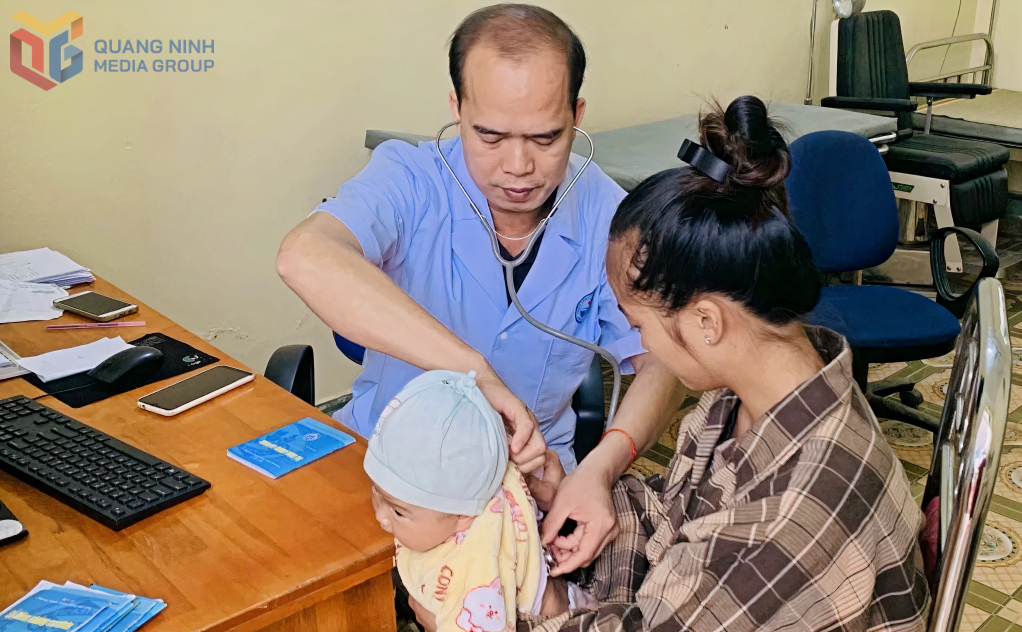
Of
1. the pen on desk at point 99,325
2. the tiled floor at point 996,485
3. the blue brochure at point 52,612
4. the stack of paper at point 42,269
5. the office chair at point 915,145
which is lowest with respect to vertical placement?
the tiled floor at point 996,485

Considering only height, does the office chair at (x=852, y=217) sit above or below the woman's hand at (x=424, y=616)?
above

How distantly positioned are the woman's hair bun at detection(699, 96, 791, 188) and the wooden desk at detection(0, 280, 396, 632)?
0.62 m

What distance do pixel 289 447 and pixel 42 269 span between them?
1035mm

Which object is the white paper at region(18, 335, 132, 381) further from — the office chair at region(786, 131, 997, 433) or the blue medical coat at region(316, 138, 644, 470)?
the office chair at region(786, 131, 997, 433)

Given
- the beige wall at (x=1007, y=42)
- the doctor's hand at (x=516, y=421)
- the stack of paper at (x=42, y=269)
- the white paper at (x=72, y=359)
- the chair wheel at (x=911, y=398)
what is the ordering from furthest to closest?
the beige wall at (x=1007, y=42) → the chair wheel at (x=911, y=398) → the stack of paper at (x=42, y=269) → the white paper at (x=72, y=359) → the doctor's hand at (x=516, y=421)

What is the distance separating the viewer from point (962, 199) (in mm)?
3686

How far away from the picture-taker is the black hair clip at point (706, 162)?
1044 millimetres

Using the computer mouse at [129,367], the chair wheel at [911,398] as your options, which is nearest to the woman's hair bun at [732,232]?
the computer mouse at [129,367]

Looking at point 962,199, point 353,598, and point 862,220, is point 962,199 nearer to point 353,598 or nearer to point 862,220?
point 862,220

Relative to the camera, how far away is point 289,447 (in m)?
1.25

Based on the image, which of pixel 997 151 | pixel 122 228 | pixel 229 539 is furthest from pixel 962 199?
pixel 229 539

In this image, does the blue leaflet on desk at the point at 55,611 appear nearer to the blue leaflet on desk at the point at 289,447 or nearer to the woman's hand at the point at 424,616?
the blue leaflet on desk at the point at 289,447

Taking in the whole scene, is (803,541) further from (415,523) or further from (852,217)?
(852,217)

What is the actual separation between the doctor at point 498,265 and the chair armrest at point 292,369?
0.32ft
